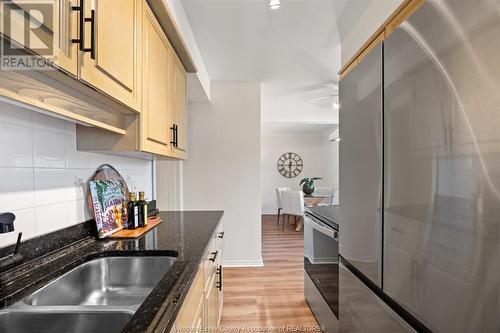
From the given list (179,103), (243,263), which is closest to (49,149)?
(179,103)

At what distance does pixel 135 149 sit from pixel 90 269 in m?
0.56

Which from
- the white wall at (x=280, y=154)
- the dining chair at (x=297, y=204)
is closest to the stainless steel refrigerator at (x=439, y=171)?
the dining chair at (x=297, y=204)

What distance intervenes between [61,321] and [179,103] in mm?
1583

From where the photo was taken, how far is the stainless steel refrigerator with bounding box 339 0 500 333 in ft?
2.27

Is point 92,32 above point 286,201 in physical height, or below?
above

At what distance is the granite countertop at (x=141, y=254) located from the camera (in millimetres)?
730

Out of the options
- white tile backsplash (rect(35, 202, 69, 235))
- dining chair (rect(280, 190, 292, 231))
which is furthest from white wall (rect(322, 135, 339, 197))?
white tile backsplash (rect(35, 202, 69, 235))

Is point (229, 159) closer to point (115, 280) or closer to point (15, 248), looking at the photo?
point (115, 280)

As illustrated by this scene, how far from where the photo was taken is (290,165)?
27.2 ft

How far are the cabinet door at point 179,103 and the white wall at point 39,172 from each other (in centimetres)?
67

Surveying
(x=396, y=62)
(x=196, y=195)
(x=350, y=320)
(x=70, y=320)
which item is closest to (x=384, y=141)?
(x=396, y=62)

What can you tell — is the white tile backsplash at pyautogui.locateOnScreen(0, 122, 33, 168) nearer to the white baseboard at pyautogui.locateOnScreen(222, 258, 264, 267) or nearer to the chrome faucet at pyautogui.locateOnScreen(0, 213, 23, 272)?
the chrome faucet at pyautogui.locateOnScreen(0, 213, 23, 272)

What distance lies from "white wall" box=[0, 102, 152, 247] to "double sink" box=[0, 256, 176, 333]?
0.79 ft

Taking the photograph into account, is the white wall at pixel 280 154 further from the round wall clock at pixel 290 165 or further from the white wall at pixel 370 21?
the white wall at pixel 370 21
